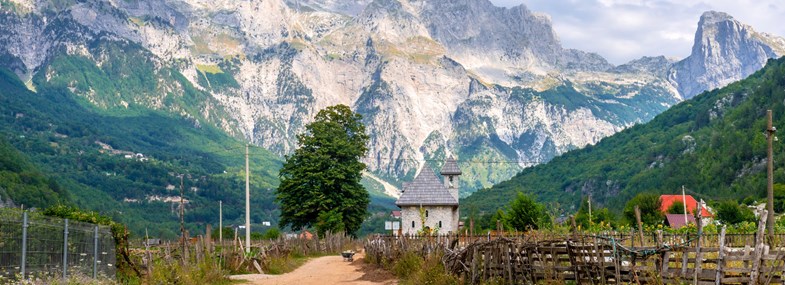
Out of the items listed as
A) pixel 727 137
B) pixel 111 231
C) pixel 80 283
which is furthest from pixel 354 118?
pixel 727 137

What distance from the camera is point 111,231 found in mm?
23594

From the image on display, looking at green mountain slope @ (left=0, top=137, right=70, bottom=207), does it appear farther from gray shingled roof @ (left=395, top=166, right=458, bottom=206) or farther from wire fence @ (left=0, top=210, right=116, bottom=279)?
wire fence @ (left=0, top=210, right=116, bottom=279)

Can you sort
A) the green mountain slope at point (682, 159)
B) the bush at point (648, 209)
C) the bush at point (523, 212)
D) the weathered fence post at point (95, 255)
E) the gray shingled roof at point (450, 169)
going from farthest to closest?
the green mountain slope at point (682, 159)
the bush at point (648, 209)
the gray shingled roof at point (450, 169)
the bush at point (523, 212)
the weathered fence post at point (95, 255)

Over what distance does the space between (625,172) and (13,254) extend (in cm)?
14970

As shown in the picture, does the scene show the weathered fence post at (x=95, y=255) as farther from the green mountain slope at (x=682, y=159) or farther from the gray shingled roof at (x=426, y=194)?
the green mountain slope at (x=682, y=159)

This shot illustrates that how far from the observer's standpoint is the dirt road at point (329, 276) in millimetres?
30625

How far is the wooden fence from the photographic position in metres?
15.0

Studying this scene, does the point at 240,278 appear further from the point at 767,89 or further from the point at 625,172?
the point at 625,172

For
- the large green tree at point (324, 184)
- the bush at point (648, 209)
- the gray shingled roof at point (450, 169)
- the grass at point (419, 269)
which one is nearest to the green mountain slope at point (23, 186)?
the large green tree at point (324, 184)

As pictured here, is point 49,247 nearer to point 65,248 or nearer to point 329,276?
point 65,248

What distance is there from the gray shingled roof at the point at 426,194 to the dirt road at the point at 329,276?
20506mm

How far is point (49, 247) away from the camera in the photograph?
17078mm

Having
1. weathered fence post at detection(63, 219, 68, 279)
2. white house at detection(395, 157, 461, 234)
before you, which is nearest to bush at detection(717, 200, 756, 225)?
white house at detection(395, 157, 461, 234)

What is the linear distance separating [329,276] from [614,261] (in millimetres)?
18166
